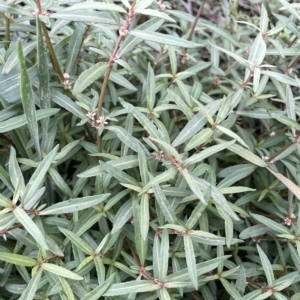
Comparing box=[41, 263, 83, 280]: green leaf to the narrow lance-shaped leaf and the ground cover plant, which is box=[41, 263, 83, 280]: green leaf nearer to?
the ground cover plant

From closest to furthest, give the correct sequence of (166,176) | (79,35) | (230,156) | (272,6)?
1. (166,176)
2. (79,35)
3. (230,156)
4. (272,6)

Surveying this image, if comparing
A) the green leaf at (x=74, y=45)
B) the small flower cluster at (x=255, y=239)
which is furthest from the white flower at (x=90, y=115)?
the small flower cluster at (x=255, y=239)

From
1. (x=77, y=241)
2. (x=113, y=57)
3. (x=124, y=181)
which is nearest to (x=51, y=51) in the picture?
(x=113, y=57)

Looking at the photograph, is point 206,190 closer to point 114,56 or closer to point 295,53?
point 114,56

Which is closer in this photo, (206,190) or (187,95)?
(206,190)

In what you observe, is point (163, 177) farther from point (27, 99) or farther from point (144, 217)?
point (27, 99)

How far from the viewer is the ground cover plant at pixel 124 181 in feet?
3.39

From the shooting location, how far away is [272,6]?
208cm

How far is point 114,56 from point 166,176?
0.37 metres

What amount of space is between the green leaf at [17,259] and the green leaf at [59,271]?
4 cm

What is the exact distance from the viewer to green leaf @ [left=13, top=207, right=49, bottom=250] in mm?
906

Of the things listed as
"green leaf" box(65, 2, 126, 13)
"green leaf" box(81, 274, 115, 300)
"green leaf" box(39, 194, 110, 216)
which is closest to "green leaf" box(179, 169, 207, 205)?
"green leaf" box(39, 194, 110, 216)

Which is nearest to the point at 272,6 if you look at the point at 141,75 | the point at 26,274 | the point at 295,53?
the point at 295,53

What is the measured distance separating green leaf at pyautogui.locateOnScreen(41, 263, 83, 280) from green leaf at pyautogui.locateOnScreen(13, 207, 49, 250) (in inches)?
5.3
